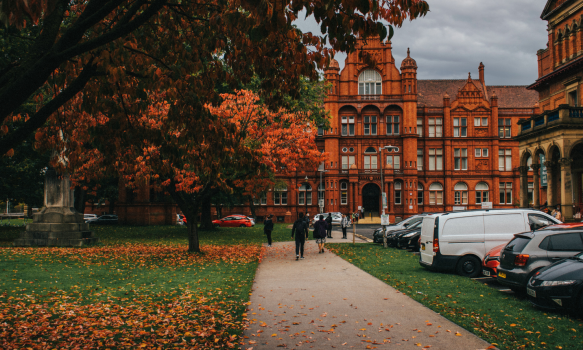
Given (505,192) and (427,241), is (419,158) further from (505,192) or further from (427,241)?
(427,241)

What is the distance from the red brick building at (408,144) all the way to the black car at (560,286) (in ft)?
157

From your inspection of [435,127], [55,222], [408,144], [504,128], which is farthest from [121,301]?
[504,128]

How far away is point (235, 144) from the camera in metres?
8.05

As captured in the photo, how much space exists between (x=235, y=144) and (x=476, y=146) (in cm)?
5807

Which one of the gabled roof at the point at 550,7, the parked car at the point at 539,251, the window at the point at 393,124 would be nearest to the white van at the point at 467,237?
the parked car at the point at 539,251

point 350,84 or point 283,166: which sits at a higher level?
point 350,84

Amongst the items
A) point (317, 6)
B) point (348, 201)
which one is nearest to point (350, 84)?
point (348, 201)

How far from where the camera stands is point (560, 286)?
785 centimetres

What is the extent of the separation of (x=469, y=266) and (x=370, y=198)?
45182mm

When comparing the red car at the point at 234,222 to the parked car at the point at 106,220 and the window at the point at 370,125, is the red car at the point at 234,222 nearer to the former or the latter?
the parked car at the point at 106,220

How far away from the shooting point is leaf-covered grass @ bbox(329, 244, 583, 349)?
6.45 m

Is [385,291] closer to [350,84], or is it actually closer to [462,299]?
[462,299]

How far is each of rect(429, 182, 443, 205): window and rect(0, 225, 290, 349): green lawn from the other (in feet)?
156

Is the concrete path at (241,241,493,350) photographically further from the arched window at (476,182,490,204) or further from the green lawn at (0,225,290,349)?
the arched window at (476,182,490,204)
